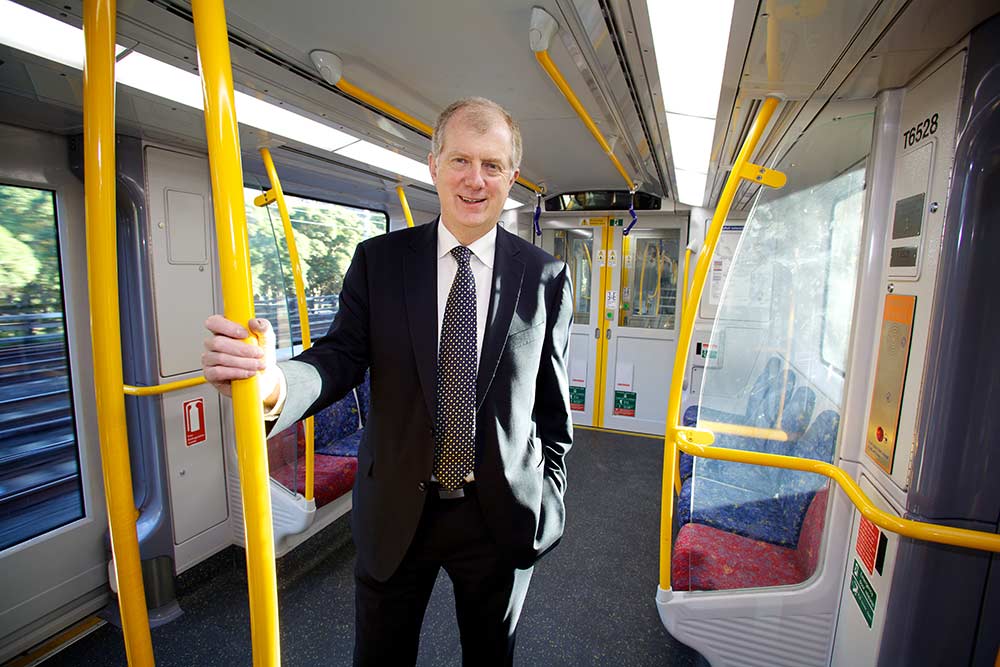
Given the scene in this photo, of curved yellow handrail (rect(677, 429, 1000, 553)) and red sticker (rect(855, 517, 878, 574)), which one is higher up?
curved yellow handrail (rect(677, 429, 1000, 553))

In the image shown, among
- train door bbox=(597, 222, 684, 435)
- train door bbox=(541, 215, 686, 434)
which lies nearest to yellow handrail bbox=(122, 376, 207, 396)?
train door bbox=(541, 215, 686, 434)

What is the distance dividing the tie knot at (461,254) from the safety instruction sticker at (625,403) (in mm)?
5016

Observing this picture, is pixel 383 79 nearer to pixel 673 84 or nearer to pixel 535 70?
pixel 535 70

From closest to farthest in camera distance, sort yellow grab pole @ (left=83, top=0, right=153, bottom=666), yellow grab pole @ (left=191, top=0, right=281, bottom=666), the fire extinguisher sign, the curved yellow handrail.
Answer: yellow grab pole @ (left=191, top=0, right=281, bottom=666) → yellow grab pole @ (left=83, top=0, right=153, bottom=666) → the curved yellow handrail → the fire extinguisher sign

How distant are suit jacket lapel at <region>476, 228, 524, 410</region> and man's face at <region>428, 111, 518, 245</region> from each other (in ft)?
0.50

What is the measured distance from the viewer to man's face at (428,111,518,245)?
135 cm

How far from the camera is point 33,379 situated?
258 cm

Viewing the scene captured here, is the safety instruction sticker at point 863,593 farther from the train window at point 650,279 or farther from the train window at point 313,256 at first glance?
the train window at point 650,279

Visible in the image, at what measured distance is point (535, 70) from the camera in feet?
6.14

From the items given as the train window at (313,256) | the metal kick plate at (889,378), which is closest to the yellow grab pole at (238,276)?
the metal kick plate at (889,378)

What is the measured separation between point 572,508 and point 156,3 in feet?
13.3

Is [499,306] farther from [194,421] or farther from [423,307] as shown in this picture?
[194,421]

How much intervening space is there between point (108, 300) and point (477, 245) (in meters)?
0.94

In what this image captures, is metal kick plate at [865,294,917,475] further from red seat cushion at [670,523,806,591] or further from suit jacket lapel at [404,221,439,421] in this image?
suit jacket lapel at [404,221,439,421]
